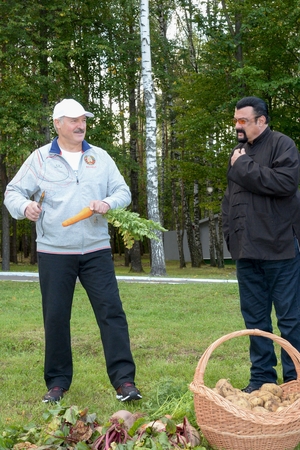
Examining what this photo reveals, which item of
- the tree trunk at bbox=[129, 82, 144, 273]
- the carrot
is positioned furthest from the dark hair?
the tree trunk at bbox=[129, 82, 144, 273]

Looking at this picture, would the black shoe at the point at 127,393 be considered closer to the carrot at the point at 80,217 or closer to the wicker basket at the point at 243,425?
the wicker basket at the point at 243,425

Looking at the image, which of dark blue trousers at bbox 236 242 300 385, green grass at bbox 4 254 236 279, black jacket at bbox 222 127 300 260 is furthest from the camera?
green grass at bbox 4 254 236 279

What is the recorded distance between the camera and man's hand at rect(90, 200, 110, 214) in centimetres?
460

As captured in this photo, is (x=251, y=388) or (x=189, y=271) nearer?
(x=251, y=388)

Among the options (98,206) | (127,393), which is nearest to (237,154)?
(98,206)

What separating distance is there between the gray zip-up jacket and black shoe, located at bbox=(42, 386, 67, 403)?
108 cm

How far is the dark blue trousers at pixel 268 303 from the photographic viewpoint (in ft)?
15.5

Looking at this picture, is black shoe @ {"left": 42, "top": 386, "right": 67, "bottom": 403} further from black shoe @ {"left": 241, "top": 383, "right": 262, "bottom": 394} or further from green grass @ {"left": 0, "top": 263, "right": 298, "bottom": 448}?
black shoe @ {"left": 241, "top": 383, "right": 262, "bottom": 394}

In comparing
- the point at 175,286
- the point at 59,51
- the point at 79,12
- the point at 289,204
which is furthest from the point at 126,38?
the point at 289,204

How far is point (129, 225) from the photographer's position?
480cm

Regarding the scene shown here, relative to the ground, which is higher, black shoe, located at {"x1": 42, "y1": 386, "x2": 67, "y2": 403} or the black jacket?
the black jacket

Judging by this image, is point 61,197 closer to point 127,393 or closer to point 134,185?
point 127,393

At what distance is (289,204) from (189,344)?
278 centimetres

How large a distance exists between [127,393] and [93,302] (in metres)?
0.75
